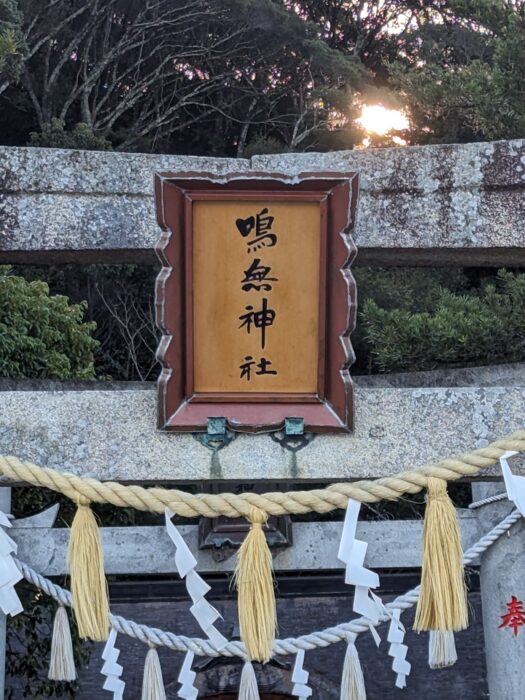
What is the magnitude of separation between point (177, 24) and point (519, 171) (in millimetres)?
9734

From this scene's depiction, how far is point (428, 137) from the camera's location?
9.02 m

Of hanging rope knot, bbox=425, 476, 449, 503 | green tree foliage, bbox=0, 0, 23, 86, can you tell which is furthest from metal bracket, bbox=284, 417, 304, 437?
green tree foliage, bbox=0, 0, 23, 86

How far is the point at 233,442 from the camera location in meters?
1.95

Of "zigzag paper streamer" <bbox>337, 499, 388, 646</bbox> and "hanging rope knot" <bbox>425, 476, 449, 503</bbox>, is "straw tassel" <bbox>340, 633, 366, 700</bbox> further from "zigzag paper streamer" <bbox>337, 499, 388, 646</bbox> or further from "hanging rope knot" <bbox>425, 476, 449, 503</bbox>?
"hanging rope knot" <bbox>425, 476, 449, 503</bbox>

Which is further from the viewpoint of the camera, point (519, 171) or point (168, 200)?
point (519, 171)

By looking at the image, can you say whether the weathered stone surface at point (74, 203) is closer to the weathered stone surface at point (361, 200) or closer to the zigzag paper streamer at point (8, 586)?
the weathered stone surface at point (361, 200)

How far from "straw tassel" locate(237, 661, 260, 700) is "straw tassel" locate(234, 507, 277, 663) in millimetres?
788

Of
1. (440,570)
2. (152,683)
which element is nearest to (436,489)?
(440,570)

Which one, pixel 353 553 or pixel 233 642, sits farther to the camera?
pixel 233 642

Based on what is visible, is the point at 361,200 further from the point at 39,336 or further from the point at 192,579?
the point at 39,336

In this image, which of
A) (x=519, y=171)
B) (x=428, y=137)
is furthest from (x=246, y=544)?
(x=428, y=137)

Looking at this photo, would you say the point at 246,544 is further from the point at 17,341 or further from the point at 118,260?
the point at 17,341

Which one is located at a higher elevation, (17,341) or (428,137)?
(428,137)

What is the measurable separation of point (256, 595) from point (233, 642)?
721 millimetres
